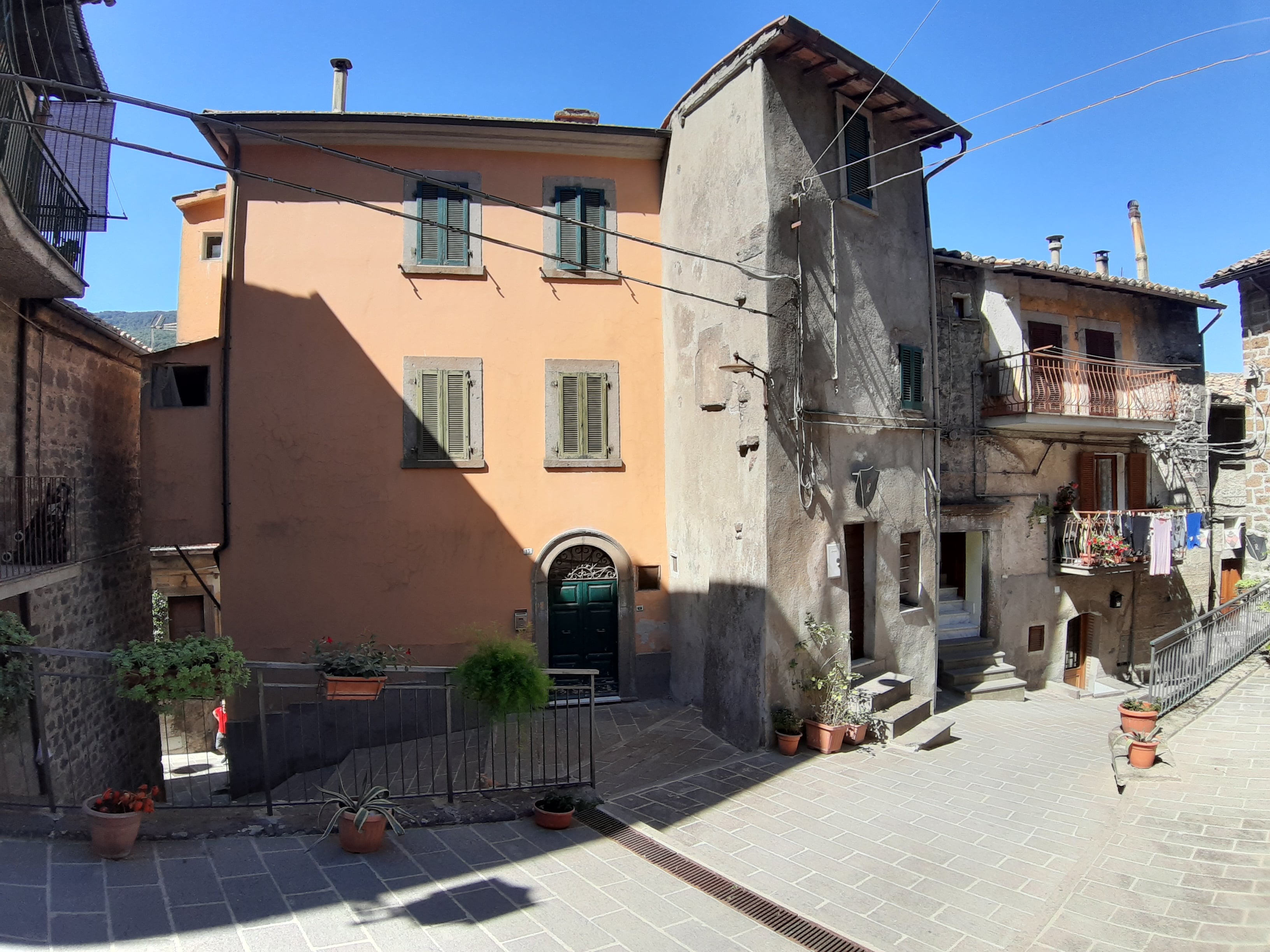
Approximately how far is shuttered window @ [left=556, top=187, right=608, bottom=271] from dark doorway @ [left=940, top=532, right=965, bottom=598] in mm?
8385

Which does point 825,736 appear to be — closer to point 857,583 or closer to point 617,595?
point 857,583

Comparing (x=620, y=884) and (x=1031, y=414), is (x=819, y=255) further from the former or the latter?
(x=620, y=884)

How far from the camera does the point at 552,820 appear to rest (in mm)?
6770

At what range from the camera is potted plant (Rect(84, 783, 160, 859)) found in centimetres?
517

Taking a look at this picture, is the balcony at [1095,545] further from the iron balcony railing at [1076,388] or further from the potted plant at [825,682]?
the potted plant at [825,682]

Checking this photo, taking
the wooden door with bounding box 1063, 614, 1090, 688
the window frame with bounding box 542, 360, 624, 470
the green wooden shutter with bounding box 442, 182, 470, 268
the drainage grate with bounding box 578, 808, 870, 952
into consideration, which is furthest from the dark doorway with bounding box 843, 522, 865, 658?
the green wooden shutter with bounding box 442, 182, 470, 268

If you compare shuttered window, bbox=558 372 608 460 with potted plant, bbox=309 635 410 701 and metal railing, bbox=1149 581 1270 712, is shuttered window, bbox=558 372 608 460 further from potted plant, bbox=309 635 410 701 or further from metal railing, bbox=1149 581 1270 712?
metal railing, bbox=1149 581 1270 712

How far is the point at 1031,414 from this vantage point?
13.8 meters

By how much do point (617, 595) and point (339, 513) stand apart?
4517 millimetres

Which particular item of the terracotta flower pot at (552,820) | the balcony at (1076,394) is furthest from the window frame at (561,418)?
the balcony at (1076,394)

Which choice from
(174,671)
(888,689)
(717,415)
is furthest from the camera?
(717,415)

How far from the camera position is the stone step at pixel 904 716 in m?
10.2

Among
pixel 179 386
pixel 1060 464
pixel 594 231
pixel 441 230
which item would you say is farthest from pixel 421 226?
pixel 1060 464

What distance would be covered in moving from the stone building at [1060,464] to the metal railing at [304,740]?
A: 776 centimetres
